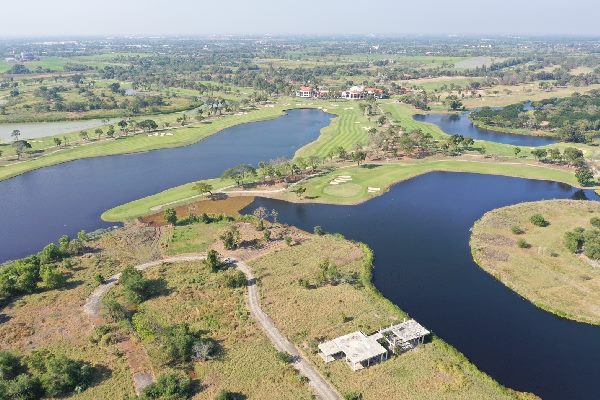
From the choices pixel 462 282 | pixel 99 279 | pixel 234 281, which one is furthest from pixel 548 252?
Answer: pixel 99 279

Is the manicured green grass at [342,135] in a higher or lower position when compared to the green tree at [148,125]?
lower

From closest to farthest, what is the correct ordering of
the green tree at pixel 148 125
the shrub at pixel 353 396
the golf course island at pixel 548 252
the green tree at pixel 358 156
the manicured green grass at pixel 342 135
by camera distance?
the shrub at pixel 353 396 < the golf course island at pixel 548 252 < the green tree at pixel 358 156 < the manicured green grass at pixel 342 135 < the green tree at pixel 148 125

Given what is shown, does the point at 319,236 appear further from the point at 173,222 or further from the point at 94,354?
the point at 94,354

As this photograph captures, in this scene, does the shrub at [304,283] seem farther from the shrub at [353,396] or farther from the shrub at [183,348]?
the shrub at [353,396]

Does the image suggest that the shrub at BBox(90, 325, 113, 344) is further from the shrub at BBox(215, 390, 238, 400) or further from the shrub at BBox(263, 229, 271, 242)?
the shrub at BBox(263, 229, 271, 242)

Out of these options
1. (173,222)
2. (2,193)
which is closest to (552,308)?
(173,222)

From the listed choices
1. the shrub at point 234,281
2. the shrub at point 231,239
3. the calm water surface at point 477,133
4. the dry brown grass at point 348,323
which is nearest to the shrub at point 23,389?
the shrub at point 234,281
